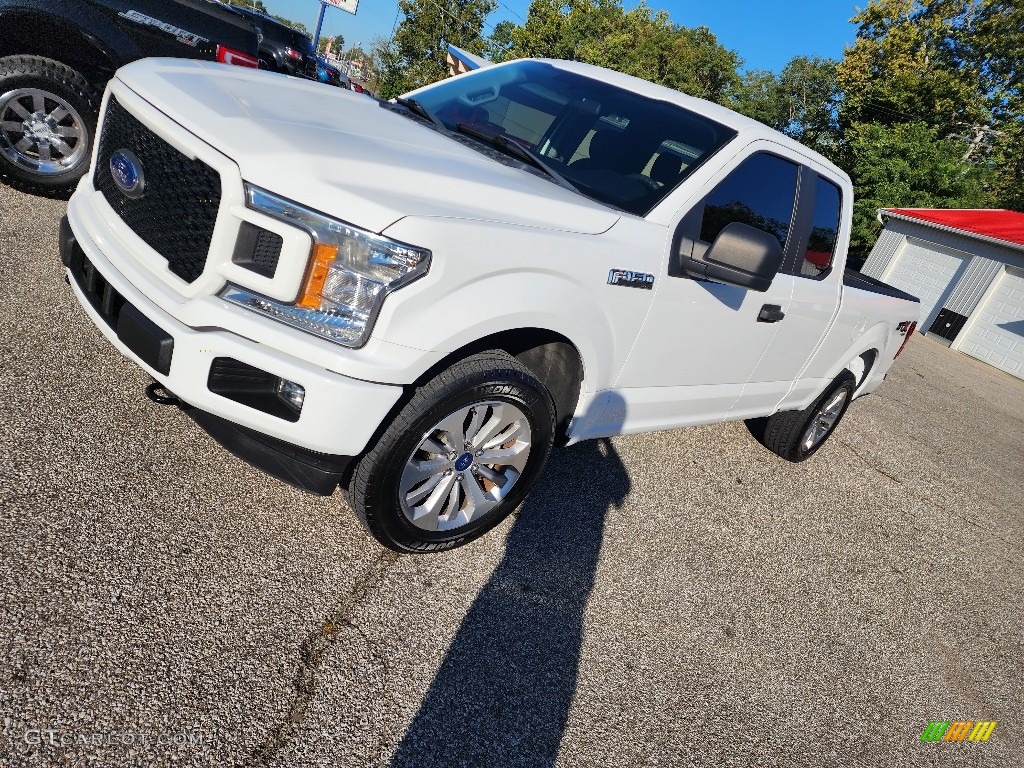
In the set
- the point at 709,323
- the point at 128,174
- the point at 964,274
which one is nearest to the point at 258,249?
the point at 128,174

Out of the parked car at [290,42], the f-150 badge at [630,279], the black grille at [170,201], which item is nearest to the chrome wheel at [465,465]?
the f-150 badge at [630,279]

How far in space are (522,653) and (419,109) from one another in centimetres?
261

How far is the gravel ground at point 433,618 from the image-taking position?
1.88 meters

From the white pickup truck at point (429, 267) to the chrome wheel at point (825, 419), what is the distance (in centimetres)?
159

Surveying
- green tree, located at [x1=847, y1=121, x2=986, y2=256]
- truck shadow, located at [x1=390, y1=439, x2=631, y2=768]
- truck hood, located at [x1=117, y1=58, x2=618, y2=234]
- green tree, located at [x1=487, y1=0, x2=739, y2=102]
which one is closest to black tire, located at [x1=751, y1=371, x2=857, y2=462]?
truck shadow, located at [x1=390, y1=439, x2=631, y2=768]

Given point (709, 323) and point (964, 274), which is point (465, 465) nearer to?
point (709, 323)

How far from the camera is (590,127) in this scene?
3236mm

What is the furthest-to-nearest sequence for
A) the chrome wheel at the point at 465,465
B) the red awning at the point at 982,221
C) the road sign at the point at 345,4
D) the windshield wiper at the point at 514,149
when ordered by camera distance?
the road sign at the point at 345,4
the red awning at the point at 982,221
the windshield wiper at the point at 514,149
the chrome wheel at the point at 465,465

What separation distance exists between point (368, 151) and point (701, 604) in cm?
241

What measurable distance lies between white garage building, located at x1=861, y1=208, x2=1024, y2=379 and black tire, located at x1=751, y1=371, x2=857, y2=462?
48.6ft

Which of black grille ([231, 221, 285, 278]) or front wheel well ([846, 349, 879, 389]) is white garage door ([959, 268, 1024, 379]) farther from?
black grille ([231, 221, 285, 278])

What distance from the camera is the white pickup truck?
199 centimetres

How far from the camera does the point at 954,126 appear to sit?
33281 mm

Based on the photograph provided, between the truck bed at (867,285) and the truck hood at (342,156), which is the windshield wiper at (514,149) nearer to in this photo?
the truck hood at (342,156)
